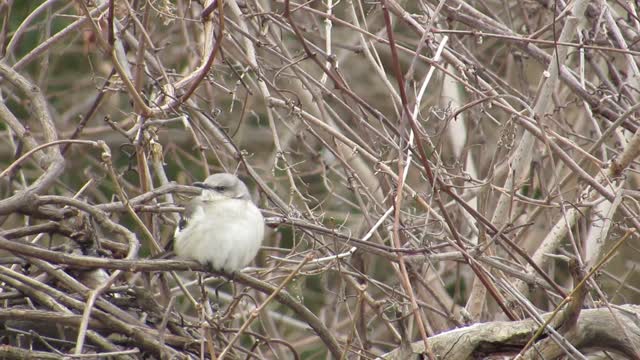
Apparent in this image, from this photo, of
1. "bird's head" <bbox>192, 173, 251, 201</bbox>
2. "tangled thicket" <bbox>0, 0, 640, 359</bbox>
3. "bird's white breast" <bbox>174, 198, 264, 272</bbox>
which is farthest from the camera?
"bird's head" <bbox>192, 173, 251, 201</bbox>

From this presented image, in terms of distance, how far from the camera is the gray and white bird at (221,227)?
486 cm

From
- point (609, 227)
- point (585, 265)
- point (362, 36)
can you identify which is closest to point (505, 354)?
point (585, 265)

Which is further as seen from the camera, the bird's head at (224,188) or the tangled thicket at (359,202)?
the bird's head at (224,188)

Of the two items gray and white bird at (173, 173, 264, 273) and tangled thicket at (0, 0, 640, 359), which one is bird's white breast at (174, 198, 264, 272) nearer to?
gray and white bird at (173, 173, 264, 273)

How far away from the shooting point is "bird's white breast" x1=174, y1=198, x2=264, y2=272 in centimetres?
484

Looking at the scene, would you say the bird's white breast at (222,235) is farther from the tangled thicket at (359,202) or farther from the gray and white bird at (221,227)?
the tangled thicket at (359,202)

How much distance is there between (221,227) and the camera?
500 cm

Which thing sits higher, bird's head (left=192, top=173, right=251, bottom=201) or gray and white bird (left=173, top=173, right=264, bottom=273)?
bird's head (left=192, top=173, right=251, bottom=201)

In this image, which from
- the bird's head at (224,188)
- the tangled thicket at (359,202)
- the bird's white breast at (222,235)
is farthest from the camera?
the bird's head at (224,188)

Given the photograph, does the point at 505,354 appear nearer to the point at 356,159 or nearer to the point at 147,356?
the point at 147,356

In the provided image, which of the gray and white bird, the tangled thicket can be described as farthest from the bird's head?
the tangled thicket

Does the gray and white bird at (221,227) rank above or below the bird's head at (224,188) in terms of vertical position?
below

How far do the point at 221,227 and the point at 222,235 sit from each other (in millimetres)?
80

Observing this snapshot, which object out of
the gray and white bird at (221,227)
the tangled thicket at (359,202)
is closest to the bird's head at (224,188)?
the gray and white bird at (221,227)
